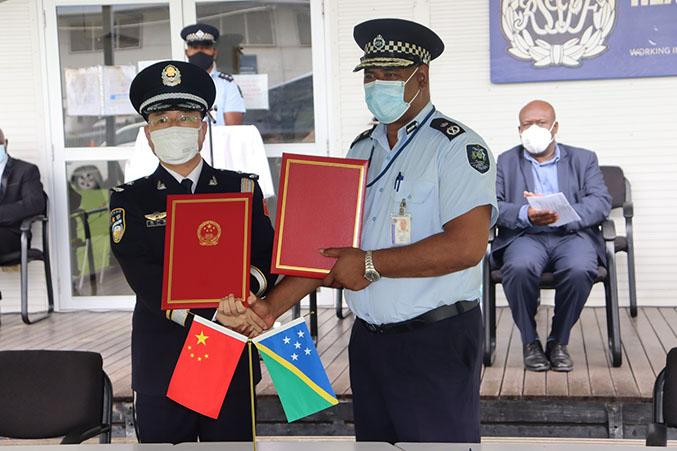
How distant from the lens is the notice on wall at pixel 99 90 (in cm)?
655

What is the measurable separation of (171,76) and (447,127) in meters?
0.77

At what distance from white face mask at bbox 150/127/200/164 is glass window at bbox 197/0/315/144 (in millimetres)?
3909

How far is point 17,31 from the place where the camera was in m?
6.67

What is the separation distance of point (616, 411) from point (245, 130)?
7.48 feet

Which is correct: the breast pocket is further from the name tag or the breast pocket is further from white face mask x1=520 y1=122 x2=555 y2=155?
white face mask x1=520 y1=122 x2=555 y2=155

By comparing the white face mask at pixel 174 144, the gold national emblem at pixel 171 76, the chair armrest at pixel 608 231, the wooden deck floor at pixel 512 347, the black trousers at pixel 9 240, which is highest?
the gold national emblem at pixel 171 76

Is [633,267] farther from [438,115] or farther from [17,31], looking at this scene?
[17,31]

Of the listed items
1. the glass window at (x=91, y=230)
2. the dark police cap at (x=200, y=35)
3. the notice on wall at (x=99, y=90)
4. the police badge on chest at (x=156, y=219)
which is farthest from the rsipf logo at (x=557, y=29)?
→ the police badge on chest at (x=156, y=219)

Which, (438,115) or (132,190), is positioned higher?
(438,115)

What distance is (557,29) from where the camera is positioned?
19.9ft

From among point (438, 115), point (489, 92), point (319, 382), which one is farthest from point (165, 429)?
point (489, 92)

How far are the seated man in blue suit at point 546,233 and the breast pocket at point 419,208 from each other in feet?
7.36

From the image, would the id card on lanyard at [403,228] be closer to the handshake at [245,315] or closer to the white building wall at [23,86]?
the handshake at [245,315]

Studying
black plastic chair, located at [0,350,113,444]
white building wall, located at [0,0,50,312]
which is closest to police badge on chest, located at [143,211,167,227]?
black plastic chair, located at [0,350,113,444]
